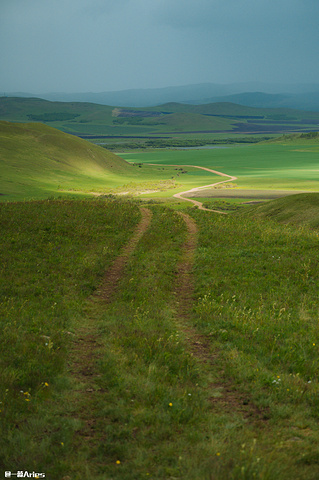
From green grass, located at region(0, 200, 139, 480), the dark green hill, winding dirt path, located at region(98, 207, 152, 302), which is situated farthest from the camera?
the dark green hill

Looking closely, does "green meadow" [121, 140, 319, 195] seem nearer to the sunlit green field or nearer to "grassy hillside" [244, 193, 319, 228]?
the sunlit green field

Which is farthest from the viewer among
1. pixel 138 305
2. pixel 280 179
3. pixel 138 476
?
pixel 280 179

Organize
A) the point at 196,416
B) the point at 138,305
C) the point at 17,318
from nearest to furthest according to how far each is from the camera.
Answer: the point at 196,416, the point at 17,318, the point at 138,305

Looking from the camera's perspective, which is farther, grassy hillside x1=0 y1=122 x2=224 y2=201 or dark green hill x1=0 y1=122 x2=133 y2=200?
grassy hillside x1=0 y1=122 x2=224 y2=201

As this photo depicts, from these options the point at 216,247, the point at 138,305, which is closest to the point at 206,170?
the point at 216,247

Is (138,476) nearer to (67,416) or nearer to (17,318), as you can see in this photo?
(67,416)

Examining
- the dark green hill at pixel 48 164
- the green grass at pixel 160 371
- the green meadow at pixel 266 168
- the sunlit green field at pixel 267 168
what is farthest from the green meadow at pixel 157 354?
the sunlit green field at pixel 267 168

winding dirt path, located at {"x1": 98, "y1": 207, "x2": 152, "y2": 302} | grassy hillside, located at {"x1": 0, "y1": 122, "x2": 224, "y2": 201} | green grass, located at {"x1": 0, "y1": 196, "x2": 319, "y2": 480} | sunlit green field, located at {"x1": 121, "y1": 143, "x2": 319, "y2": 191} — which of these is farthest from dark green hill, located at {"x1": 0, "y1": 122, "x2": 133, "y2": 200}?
green grass, located at {"x1": 0, "y1": 196, "x2": 319, "y2": 480}

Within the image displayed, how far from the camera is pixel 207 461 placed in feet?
24.3

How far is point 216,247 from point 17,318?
50.0 feet

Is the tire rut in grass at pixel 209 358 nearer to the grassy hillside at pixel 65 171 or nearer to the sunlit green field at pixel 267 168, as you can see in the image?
the grassy hillside at pixel 65 171

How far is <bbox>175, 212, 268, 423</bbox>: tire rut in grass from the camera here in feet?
30.7

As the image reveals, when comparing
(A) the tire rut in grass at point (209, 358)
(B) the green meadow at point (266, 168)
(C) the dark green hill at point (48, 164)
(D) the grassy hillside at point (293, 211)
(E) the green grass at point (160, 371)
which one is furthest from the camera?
(B) the green meadow at point (266, 168)

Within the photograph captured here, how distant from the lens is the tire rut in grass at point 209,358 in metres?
9.36
